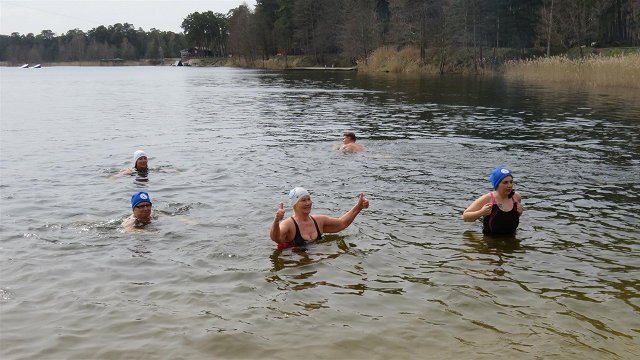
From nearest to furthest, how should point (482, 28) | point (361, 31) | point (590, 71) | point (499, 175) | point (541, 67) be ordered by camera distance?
1. point (499, 175)
2. point (590, 71)
3. point (541, 67)
4. point (482, 28)
5. point (361, 31)

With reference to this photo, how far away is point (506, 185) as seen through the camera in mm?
10039

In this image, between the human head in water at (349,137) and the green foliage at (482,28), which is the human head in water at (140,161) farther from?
the green foliage at (482,28)

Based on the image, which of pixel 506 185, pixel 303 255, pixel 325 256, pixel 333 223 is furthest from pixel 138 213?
pixel 506 185

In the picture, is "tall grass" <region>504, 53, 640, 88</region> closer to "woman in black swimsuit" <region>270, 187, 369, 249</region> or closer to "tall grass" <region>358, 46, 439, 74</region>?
"tall grass" <region>358, 46, 439, 74</region>

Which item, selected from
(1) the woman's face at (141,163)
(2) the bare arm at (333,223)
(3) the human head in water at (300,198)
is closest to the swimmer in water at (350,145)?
(1) the woman's face at (141,163)

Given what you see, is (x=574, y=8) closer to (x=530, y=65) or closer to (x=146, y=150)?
(x=530, y=65)

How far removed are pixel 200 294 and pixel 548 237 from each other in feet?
20.2

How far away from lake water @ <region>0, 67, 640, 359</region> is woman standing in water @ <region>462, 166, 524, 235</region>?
264 mm

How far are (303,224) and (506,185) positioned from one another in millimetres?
3560

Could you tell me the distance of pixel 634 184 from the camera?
1420 cm

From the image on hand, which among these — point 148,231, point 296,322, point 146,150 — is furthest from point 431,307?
point 146,150

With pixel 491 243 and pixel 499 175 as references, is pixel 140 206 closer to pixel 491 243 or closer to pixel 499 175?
pixel 491 243

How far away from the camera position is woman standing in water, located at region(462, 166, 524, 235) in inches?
401

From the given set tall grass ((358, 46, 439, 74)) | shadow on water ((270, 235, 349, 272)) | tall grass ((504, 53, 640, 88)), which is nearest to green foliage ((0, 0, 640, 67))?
tall grass ((358, 46, 439, 74))
